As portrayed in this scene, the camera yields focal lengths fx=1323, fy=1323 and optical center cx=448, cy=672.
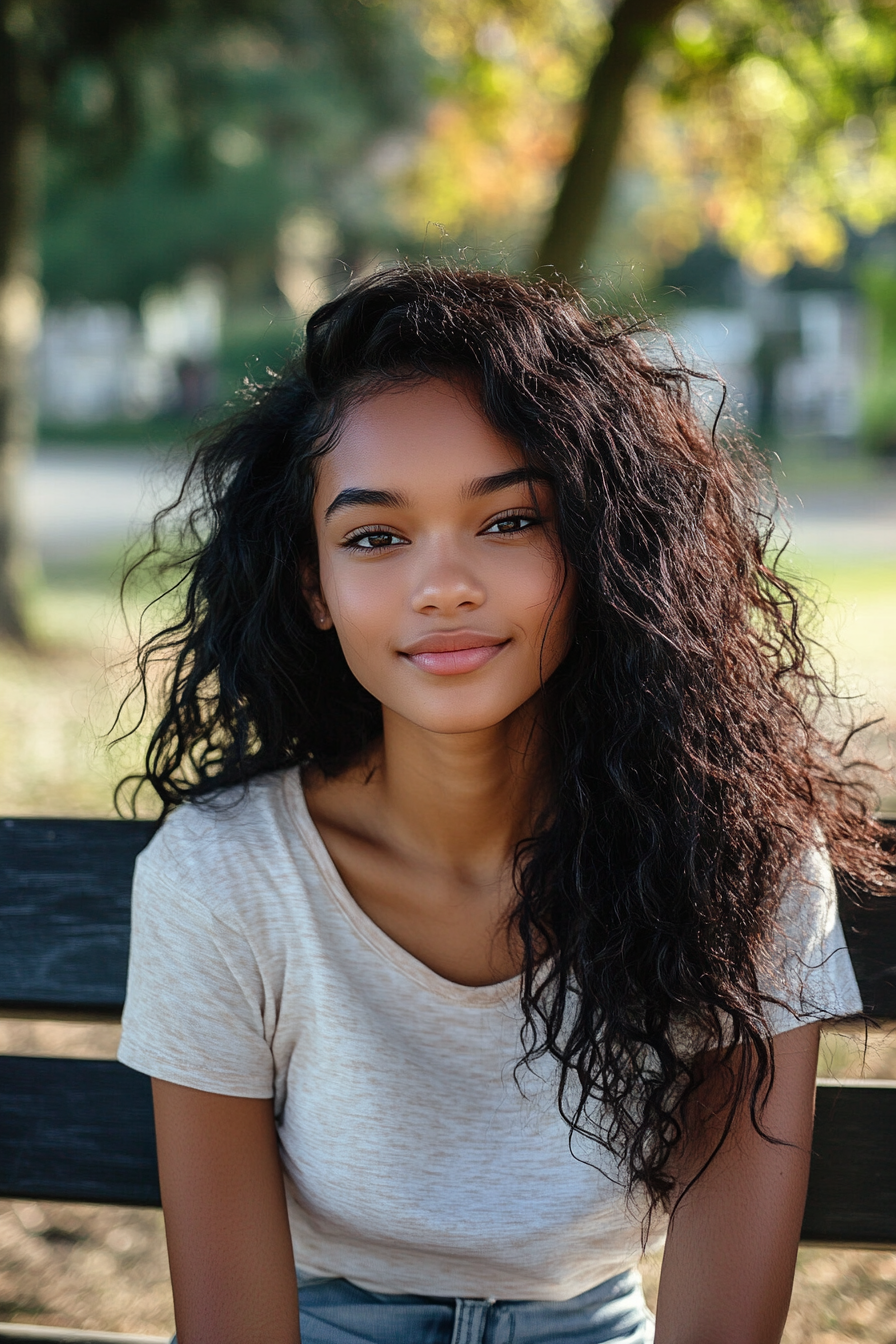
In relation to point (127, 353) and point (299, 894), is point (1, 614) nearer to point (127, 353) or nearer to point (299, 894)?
point (299, 894)

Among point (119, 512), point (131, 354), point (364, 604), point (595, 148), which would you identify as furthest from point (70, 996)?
point (131, 354)

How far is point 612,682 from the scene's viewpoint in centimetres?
179

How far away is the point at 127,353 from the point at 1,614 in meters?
31.8

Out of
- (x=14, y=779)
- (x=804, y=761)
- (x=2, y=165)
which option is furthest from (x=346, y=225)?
(x=804, y=761)

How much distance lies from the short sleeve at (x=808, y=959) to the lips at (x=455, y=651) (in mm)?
542

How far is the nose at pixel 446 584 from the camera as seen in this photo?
161 cm

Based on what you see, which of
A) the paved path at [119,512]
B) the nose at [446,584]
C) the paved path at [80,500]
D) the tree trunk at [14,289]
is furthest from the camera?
the paved path at [80,500]

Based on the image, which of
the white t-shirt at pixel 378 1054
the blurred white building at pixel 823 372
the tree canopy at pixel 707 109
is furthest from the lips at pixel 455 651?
the blurred white building at pixel 823 372

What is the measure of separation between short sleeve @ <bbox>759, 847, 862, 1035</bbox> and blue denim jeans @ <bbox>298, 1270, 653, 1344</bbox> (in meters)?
0.49

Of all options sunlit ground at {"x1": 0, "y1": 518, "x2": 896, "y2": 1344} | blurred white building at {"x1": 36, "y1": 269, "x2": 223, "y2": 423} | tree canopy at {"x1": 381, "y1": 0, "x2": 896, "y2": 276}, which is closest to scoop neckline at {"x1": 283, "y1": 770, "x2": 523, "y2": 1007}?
sunlit ground at {"x1": 0, "y1": 518, "x2": 896, "y2": 1344}

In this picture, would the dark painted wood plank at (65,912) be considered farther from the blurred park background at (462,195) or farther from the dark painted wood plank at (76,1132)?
the blurred park background at (462,195)

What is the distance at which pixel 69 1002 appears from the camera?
6.60 ft

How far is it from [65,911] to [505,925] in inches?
27.6

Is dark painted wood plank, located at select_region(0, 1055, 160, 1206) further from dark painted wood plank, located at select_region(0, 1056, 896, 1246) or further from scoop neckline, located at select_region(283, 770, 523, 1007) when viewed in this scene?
scoop neckline, located at select_region(283, 770, 523, 1007)
